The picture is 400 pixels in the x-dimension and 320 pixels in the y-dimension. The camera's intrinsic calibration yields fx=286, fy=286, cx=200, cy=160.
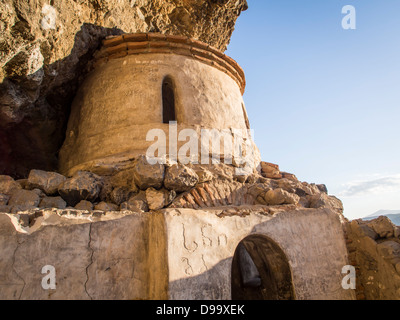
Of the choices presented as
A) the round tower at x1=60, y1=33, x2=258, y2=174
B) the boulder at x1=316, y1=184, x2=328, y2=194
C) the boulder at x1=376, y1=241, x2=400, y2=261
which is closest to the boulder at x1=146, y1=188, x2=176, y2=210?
the round tower at x1=60, y1=33, x2=258, y2=174

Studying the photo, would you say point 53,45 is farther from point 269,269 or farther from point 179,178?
point 269,269

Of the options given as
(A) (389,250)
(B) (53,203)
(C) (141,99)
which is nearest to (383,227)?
(A) (389,250)

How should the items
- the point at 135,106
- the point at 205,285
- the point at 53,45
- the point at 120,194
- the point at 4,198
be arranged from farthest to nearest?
the point at 135,106
the point at 53,45
the point at 120,194
the point at 4,198
the point at 205,285

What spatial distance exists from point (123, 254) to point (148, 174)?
3.93ft

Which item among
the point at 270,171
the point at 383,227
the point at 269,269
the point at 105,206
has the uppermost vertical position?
the point at 270,171

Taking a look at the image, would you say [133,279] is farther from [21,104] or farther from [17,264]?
[21,104]

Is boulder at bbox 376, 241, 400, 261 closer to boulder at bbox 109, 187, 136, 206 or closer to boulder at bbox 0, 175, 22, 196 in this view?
boulder at bbox 109, 187, 136, 206

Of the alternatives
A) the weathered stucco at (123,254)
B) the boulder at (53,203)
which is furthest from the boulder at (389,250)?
the boulder at (53,203)

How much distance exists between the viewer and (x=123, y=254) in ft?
9.05

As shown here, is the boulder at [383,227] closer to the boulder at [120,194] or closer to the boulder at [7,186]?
the boulder at [120,194]

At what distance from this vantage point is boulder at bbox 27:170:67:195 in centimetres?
353

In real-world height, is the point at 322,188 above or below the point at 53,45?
below
